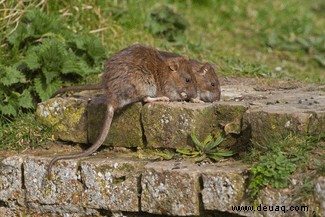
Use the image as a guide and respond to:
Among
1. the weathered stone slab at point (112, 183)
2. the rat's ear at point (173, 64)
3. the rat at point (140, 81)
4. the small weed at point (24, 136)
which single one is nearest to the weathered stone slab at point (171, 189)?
the weathered stone slab at point (112, 183)

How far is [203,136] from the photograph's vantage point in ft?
18.3

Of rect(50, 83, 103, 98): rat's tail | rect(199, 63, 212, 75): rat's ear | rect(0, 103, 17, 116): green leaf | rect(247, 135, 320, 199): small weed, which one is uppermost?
rect(199, 63, 212, 75): rat's ear

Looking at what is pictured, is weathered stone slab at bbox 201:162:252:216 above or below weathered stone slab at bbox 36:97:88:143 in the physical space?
below

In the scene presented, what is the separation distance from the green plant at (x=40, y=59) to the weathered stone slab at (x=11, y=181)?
0.88 meters

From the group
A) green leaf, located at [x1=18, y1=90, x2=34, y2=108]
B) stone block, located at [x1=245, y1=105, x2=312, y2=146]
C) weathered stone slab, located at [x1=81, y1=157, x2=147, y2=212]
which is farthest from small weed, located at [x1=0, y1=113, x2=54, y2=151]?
stone block, located at [x1=245, y1=105, x2=312, y2=146]

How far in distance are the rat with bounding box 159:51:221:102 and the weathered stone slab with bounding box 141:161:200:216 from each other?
972 mm

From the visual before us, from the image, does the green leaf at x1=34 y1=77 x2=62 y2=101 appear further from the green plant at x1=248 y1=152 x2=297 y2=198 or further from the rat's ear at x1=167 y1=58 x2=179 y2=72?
the green plant at x1=248 y1=152 x2=297 y2=198

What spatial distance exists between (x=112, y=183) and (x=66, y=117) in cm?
97

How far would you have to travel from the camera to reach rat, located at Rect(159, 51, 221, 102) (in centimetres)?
606

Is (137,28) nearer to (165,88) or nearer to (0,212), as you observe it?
(165,88)

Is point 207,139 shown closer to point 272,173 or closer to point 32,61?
point 272,173

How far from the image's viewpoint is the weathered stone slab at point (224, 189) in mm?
4930

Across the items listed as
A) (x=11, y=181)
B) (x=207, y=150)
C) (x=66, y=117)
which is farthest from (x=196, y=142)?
(x=11, y=181)

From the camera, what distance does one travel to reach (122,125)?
5.77m
